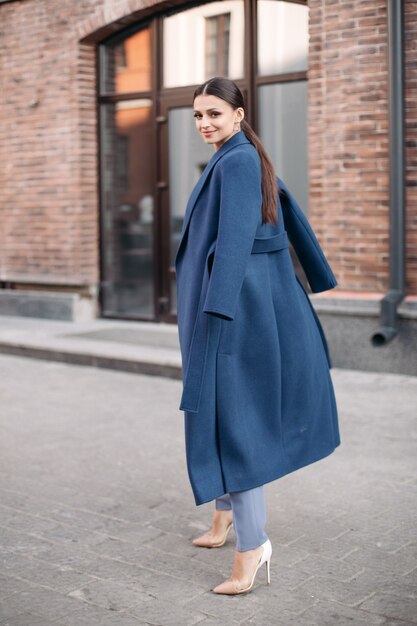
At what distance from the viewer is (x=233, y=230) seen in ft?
12.0

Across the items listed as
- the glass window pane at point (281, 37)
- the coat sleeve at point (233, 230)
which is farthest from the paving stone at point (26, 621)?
the glass window pane at point (281, 37)

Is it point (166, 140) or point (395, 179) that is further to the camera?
point (166, 140)

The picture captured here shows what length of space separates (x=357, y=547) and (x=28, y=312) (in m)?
8.11

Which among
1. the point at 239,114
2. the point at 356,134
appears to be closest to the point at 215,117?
the point at 239,114

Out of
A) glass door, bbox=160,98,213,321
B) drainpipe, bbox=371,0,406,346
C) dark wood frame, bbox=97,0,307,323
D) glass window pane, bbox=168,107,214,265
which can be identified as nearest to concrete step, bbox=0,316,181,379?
dark wood frame, bbox=97,0,307,323

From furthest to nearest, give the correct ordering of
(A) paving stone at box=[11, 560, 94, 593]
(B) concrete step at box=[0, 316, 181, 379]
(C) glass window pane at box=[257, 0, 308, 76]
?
(C) glass window pane at box=[257, 0, 308, 76], (B) concrete step at box=[0, 316, 181, 379], (A) paving stone at box=[11, 560, 94, 593]

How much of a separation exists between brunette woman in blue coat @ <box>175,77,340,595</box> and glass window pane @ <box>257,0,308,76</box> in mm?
6048

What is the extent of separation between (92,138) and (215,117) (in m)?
7.94

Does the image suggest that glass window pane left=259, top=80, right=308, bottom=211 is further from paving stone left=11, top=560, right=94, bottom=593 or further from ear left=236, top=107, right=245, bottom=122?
paving stone left=11, top=560, right=94, bottom=593

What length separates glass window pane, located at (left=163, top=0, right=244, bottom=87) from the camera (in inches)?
404

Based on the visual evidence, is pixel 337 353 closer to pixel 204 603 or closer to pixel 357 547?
pixel 357 547

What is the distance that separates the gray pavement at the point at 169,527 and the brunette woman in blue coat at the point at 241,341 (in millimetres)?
256

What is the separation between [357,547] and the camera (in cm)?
436

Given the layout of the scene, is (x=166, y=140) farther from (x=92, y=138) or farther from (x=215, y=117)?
(x=215, y=117)
